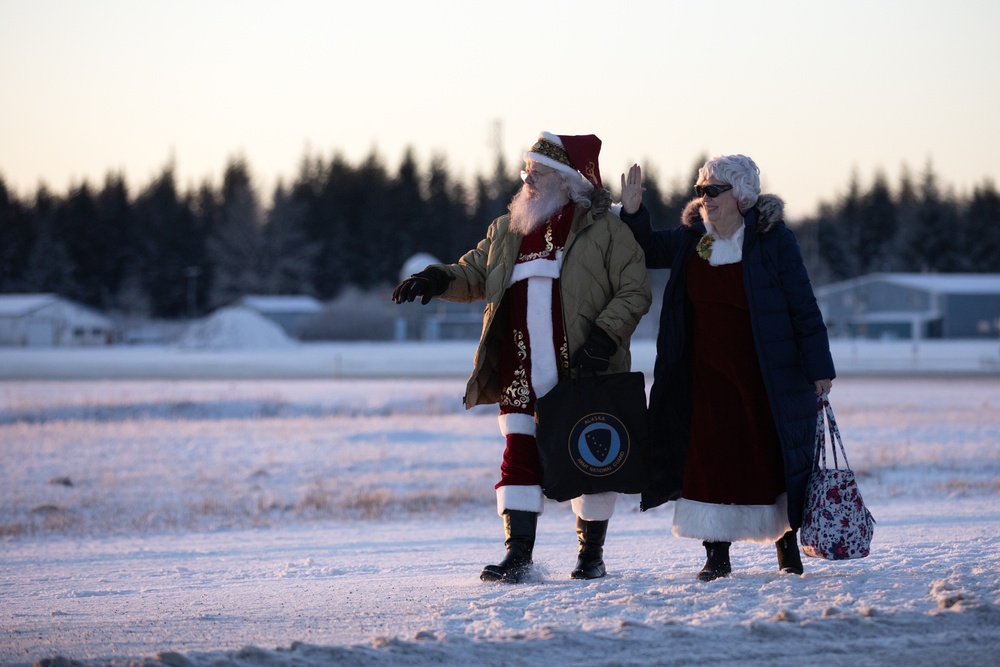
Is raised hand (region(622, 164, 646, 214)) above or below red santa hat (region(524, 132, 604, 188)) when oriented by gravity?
below

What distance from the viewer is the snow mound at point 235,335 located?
178 ft

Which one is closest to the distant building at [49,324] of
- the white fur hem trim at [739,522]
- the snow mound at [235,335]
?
the snow mound at [235,335]

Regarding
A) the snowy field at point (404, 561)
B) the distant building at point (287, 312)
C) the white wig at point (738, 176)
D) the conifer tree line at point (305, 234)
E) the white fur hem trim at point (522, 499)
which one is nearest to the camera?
the snowy field at point (404, 561)

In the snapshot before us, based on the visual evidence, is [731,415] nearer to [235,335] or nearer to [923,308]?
[235,335]

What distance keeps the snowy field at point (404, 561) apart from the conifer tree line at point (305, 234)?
63.4 m

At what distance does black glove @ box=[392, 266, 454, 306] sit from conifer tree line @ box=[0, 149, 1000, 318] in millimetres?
71535

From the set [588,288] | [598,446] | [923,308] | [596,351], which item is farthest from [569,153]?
[923,308]

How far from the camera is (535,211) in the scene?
17.6 feet

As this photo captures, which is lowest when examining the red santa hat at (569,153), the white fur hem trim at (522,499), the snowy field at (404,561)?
the snowy field at (404,561)

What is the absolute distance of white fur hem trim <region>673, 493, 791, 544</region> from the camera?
4.95 meters

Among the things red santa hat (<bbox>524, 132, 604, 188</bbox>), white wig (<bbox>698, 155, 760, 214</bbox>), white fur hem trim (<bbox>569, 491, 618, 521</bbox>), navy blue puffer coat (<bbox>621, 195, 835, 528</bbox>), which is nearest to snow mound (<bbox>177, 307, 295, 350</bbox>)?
red santa hat (<bbox>524, 132, 604, 188</bbox>)

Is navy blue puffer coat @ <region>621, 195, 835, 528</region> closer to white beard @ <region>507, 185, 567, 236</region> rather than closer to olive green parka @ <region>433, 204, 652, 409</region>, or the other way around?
olive green parka @ <region>433, 204, 652, 409</region>

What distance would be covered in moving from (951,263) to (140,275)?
188 ft

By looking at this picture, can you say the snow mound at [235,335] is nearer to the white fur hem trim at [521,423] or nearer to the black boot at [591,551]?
the white fur hem trim at [521,423]
